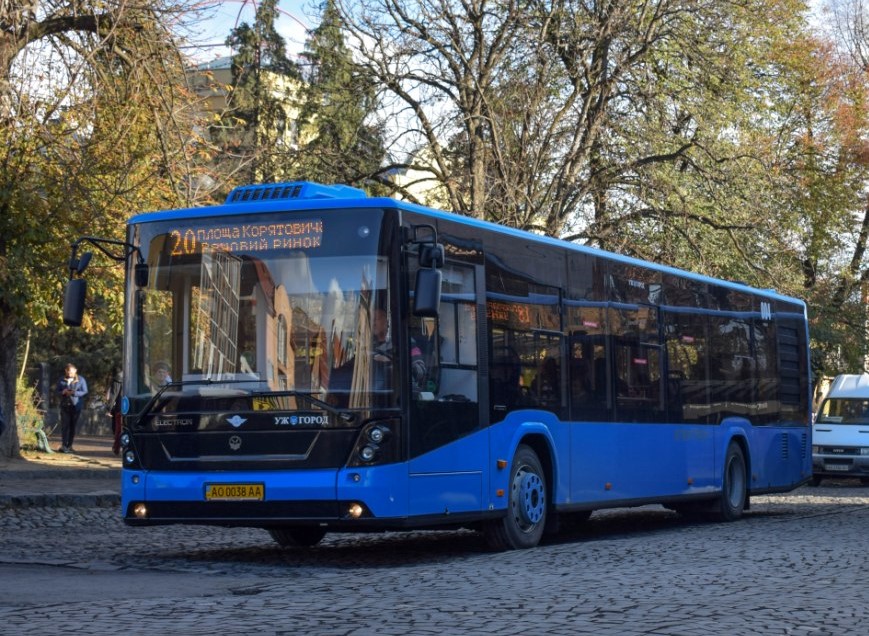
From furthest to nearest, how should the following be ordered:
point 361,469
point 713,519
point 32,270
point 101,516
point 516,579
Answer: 1. point 32,270
2. point 713,519
3. point 101,516
4. point 361,469
5. point 516,579

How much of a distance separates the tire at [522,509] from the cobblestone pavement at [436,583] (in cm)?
34

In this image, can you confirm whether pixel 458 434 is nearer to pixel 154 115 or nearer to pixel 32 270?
pixel 154 115

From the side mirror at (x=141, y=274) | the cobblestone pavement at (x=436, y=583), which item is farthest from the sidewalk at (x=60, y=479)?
the side mirror at (x=141, y=274)

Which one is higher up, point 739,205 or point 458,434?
point 739,205

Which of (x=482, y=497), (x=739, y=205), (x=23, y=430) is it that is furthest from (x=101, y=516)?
(x=739, y=205)

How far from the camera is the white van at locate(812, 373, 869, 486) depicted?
31516mm

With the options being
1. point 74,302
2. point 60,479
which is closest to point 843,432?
point 60,479

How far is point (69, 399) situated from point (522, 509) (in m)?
18.6

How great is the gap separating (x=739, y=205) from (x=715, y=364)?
10.4 meters

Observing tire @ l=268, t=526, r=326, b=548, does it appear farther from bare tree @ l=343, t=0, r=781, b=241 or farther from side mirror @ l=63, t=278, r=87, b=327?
bare tree @ l=343, t=0, r=781, b=241

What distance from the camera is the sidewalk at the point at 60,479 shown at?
1919 cm

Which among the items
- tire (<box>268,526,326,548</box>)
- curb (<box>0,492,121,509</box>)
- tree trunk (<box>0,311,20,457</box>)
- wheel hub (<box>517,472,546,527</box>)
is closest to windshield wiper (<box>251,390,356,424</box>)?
wheel hub (<box>517,472,546,527</box>)

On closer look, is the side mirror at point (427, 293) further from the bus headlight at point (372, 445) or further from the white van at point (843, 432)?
the white van at point (843, 432)

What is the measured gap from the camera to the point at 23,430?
30.1 metres
